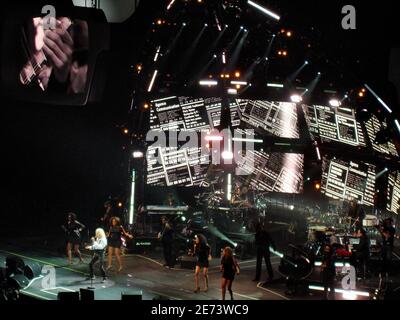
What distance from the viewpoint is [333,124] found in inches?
824

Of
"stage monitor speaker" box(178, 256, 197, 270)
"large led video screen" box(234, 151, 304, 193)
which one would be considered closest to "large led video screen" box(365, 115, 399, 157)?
"large led video screen" box(234, 151, 304, 193)

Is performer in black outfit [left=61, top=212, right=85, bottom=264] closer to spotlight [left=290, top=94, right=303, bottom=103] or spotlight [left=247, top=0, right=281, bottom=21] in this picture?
spotlight [left=247, top=0, right=281, bottom=21]

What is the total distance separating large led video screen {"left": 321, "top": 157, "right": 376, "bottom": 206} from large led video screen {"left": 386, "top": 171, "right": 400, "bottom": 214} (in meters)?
0.81

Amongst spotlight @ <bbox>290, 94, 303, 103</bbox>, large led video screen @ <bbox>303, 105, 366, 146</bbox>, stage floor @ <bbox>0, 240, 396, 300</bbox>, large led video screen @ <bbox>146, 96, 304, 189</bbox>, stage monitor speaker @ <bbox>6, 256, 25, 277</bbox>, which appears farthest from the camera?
large led video screen @ <bbox>303, 105, 366, 146</bbox>

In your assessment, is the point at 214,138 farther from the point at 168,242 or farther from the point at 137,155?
the point at 168,242

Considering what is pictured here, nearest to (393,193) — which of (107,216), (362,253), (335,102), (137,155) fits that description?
(335,102)

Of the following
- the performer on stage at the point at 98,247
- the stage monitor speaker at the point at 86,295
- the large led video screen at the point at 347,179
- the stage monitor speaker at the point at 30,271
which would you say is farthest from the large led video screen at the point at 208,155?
the stage monitor speaker at the point at 86,295

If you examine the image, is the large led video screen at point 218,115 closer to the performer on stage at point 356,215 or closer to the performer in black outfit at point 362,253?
the performer on stage at point 356,215

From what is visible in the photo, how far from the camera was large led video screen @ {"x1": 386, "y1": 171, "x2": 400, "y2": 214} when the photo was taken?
Result: 63.2 feet

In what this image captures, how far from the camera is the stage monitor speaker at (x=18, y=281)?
9.76 m

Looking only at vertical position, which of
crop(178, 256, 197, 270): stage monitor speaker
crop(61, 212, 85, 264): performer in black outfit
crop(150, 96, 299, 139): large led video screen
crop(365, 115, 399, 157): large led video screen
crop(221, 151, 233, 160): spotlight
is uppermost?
crop(150, 96, 299, 139): large led video screen

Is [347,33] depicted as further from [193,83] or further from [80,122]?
[80,122]
